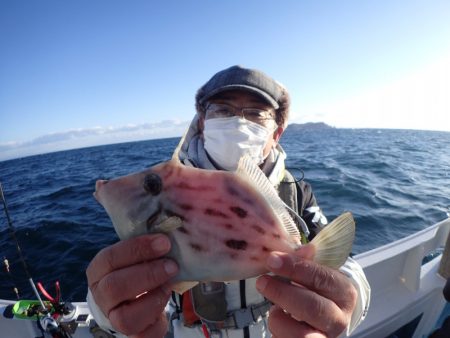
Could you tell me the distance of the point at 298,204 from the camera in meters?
2.83

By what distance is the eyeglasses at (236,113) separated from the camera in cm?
268

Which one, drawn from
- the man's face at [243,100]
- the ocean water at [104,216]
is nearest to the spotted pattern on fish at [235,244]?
the man's face at [243,100]

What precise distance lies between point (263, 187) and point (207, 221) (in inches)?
13.2

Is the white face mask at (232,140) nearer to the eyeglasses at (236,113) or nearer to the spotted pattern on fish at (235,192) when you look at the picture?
the eyeglasses at (236,113)

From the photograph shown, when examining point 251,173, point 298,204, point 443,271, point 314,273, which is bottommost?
point 443,271

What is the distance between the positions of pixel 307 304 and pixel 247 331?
1.24 meters

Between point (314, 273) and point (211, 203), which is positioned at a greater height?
point (211, 203)

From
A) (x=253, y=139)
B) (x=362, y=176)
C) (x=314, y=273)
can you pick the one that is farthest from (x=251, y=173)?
(x=362, y=176)

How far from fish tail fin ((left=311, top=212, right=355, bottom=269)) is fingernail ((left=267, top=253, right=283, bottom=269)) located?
21 cm

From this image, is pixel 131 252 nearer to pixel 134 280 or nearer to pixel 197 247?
pixel 134 280

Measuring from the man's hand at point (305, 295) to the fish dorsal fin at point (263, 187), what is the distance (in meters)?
0.13

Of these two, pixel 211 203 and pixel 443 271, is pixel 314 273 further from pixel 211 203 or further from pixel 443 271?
pixel 443 271

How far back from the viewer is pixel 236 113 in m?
2.70

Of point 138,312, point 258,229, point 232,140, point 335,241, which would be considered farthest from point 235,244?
point 232,140
